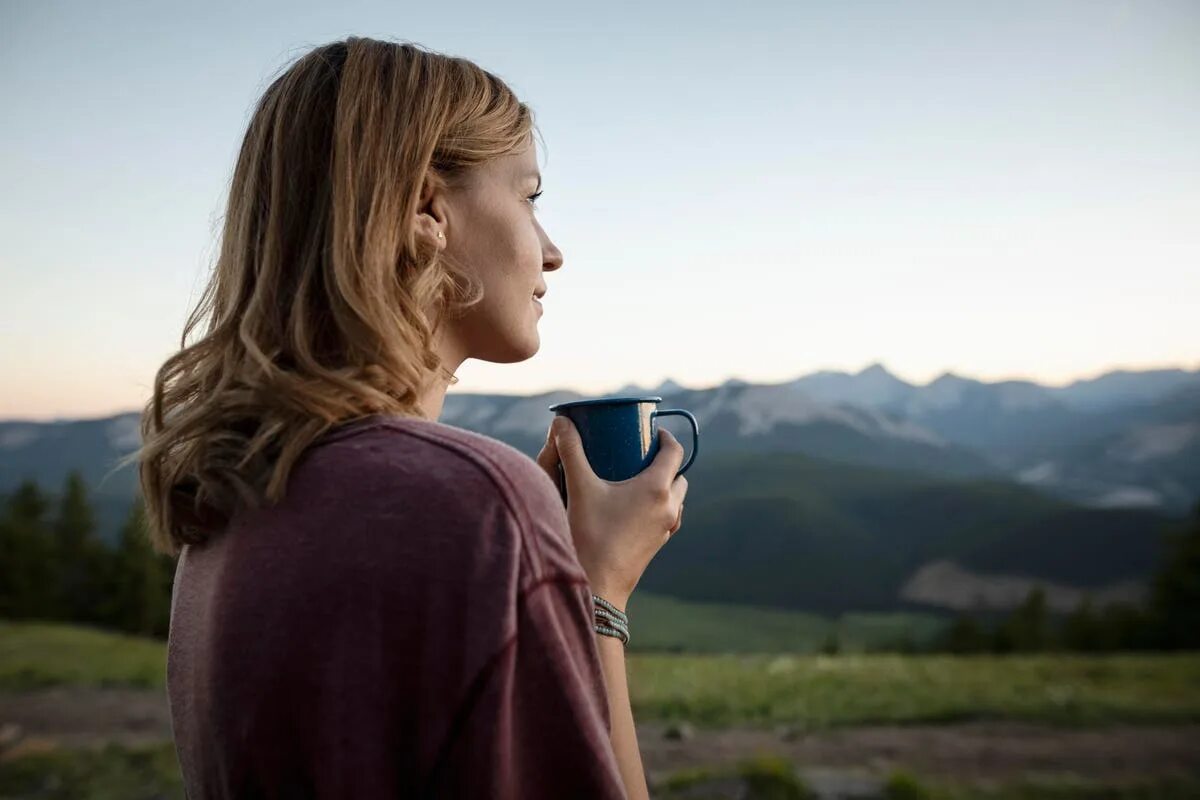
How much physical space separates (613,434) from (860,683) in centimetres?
894

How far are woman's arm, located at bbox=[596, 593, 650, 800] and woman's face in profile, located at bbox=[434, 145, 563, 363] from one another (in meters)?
0.54

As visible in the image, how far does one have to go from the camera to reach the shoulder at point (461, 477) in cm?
95

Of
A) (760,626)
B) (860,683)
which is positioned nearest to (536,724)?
A: (860,683)

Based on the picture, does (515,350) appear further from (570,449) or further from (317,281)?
(317,281)

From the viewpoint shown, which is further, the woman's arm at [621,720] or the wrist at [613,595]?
the wrist at [613,595]

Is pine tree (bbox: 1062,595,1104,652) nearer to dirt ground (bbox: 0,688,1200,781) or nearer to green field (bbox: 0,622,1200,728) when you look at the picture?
green field (bbox: 0,622,1200,728)

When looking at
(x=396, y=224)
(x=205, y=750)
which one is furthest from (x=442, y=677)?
(x=396, y=224)

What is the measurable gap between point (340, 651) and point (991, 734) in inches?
328

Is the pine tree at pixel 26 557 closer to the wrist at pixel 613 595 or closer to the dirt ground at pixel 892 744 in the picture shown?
the dirt ground at pixel 892 744

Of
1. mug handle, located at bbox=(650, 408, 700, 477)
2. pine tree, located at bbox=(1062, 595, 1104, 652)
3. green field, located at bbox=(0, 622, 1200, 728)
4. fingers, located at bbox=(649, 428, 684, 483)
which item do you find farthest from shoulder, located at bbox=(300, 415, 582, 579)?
pine tree, located at bbox=(1062, 595, 1104, 652)

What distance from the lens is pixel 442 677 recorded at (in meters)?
0.92

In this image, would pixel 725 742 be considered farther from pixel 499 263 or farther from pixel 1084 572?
pixel 1084 572

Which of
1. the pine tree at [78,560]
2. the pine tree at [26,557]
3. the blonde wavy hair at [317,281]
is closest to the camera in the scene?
the blonde wavy hair at [317,281]

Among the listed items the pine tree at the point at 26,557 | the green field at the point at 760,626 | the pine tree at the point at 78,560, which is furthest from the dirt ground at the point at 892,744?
the pine tree at the point at 78,560
